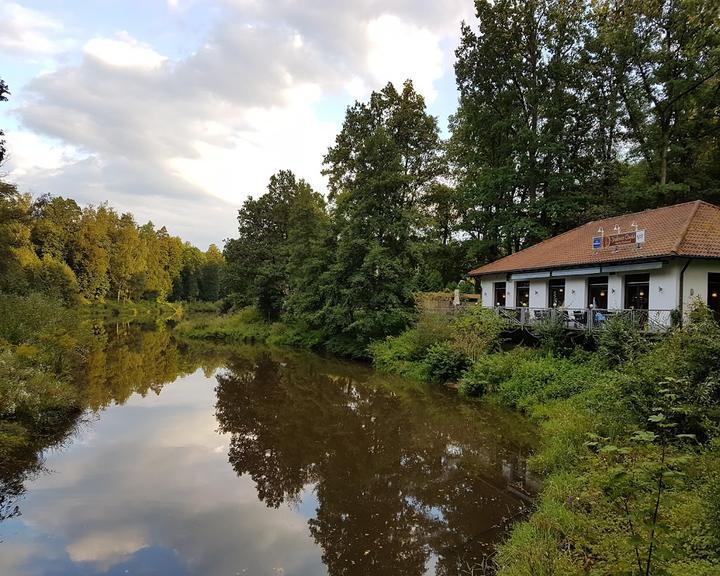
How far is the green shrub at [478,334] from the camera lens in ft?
56.8

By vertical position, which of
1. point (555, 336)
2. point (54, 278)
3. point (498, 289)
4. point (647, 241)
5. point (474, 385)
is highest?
point (647, 241)

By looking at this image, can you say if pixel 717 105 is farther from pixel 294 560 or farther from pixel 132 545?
pixel 132 545

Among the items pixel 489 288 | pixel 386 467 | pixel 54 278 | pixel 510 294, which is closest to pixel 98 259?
pixel 54 278

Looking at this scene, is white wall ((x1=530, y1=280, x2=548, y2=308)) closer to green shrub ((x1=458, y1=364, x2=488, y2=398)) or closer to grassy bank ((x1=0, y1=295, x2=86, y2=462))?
green shrub ((x1=458, y1=364, x2=488, y2=398))

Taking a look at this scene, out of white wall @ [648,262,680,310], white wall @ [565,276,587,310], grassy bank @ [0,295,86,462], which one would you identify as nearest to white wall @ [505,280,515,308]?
white wall @ [565,276,587,310]

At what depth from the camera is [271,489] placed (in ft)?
27.8

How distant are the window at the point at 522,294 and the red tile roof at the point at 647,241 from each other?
948 mm

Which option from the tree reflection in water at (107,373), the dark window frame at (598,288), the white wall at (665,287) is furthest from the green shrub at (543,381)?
the tree reflection in water at (107,373)

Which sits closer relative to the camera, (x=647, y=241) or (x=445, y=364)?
(x=647, y=241)

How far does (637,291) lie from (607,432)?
9.43 m

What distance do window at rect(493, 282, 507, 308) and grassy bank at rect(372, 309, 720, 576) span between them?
5.01m

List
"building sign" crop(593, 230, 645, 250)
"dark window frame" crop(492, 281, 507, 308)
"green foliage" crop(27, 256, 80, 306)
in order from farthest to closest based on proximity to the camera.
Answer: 1. "green foliage" crop(27, 256, 80, 306)
2. "dark window frame" crop(492, 281, 507, 308)
3. "building sign" crop(593, 230, 645, 250)

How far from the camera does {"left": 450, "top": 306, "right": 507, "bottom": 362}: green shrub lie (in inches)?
682

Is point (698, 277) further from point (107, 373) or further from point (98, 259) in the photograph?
point (98, 259)
